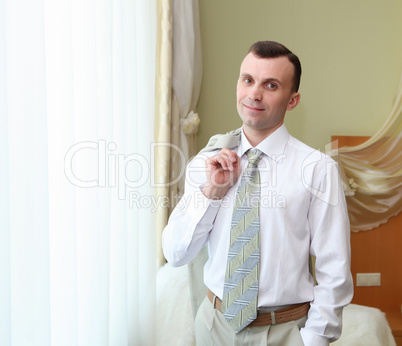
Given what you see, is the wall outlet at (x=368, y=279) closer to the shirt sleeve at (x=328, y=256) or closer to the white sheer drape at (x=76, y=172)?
the white sheer drape at (x=76, y=172)

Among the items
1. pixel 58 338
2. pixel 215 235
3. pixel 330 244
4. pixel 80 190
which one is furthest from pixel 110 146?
pixel 330 244

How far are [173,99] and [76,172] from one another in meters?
1.33

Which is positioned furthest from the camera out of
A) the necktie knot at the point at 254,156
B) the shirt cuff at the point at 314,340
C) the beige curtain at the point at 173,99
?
the beige curtain at the point at 173,99

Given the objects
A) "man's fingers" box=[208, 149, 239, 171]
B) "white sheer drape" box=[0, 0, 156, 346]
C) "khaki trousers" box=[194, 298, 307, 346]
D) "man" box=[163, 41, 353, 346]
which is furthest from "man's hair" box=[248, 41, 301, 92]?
"khaki trousers" box=[194, 298, 307, 346]

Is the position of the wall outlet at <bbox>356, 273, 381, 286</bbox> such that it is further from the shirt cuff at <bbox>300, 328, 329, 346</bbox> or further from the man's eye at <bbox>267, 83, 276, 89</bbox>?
the man's eye at <bbox>267, 83, 276, 89</bbox>

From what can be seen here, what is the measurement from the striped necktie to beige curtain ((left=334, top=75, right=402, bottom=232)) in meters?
1.96

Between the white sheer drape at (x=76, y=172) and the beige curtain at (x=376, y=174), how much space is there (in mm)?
1564

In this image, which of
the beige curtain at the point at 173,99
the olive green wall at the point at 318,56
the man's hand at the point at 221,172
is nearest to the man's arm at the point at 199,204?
the man's hand at the point at 221,172

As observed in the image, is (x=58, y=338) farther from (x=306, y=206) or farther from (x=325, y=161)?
(x=325, y=161)

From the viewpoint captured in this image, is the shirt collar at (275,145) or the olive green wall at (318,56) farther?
the olive green wall at (318,56)

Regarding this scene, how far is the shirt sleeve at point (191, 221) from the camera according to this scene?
1.25 metres

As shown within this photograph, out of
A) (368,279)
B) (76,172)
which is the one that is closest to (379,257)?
(368,279)

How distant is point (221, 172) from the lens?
1215 millimetres

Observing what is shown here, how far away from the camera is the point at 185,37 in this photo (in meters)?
2.49
